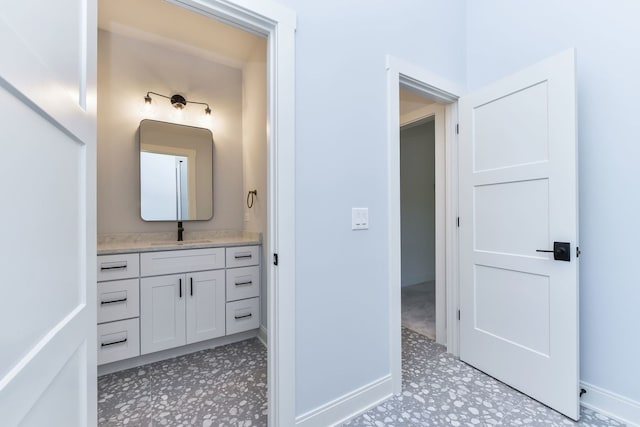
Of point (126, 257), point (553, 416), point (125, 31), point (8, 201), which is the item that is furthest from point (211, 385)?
point (125, 31)

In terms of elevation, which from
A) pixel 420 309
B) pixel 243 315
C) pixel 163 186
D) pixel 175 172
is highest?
pixel 175 172

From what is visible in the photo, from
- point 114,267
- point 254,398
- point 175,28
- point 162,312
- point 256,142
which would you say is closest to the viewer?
point 254,398

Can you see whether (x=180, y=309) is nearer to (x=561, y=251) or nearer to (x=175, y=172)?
(x=175, y=172)

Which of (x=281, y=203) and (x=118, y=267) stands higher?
(x=281, y=203)

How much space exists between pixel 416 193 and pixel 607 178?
115 inches

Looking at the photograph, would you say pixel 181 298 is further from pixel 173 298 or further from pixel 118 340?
pixel 118 340

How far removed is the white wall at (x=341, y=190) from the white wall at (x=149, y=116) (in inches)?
68.0

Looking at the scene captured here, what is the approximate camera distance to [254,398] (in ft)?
5.45

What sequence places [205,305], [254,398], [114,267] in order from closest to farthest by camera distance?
[254,398], [114,267], [205,305]

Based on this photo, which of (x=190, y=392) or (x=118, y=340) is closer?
(x=190, y=392)

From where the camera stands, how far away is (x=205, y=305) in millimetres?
2256

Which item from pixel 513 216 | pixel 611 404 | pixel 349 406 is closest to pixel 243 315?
pixel 349 406

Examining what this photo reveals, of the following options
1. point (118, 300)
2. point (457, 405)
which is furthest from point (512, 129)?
point (118, 300)

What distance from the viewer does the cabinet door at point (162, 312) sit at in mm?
2023
